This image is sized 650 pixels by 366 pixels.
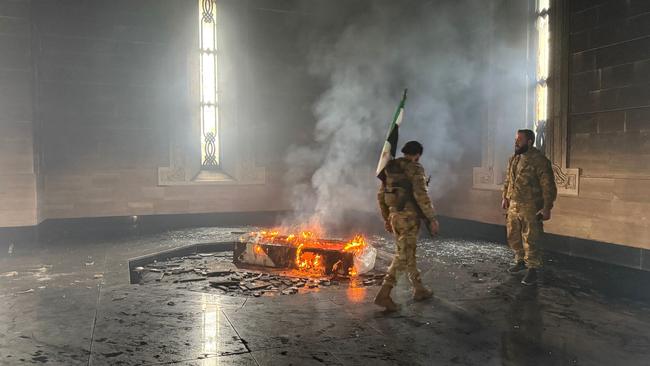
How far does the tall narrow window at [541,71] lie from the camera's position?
30.1 ft

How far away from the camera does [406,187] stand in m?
5.21

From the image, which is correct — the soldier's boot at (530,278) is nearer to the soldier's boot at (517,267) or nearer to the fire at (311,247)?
the soldier's boot at (517,267)

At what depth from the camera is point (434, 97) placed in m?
12.0

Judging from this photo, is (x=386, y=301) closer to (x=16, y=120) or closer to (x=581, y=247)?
(x=581, y=247)

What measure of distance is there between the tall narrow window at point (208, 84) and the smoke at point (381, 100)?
213 centimetres

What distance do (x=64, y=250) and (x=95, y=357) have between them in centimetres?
573

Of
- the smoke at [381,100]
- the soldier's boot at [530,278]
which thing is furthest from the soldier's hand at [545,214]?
the smoke at [381,100]

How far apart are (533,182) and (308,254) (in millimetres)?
3339

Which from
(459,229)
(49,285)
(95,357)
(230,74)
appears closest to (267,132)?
(230,74)

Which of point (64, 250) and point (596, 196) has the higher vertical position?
point (596, 196)

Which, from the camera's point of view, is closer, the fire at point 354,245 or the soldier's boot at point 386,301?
the soldier's boot at point 386,301

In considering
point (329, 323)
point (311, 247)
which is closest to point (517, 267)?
point (311, 247)

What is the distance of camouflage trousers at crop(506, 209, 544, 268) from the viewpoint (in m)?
6.25

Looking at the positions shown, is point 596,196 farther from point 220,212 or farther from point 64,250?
point 64,250
